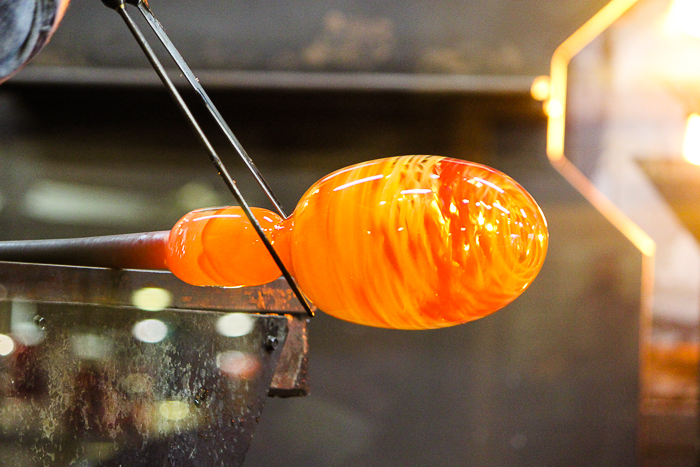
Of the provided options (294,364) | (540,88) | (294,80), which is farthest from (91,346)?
(540,88)

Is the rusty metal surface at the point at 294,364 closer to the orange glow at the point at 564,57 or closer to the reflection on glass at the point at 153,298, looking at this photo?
the reflection on glass at the point at 153,298

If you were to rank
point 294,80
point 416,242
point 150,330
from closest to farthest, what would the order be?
point 416,242 < point 150,330 < point 294,80

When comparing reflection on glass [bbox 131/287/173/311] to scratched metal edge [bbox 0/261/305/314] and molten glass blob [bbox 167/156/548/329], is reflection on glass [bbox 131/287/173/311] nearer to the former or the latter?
scratched metal edge [bbox 0/261/305/314]

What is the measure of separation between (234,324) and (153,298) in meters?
0.04

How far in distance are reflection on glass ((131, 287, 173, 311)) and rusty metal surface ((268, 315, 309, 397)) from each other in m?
0.08

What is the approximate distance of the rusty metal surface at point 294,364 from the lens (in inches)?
12.0

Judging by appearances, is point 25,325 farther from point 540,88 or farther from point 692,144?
point 692,144

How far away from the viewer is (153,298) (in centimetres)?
24

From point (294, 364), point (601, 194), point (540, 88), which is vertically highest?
point (540, 88)

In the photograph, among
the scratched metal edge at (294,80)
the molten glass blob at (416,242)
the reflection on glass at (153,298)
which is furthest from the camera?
the scratched metal edge at (294,80)

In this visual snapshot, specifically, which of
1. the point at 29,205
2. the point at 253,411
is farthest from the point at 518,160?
the point at 29,205

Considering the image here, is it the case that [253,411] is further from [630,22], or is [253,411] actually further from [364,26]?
[630,22]

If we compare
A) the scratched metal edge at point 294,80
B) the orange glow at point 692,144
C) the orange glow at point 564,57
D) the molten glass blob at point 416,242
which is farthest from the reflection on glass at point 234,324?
the orange glow at point 692,144

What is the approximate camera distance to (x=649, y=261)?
736 millimetres
